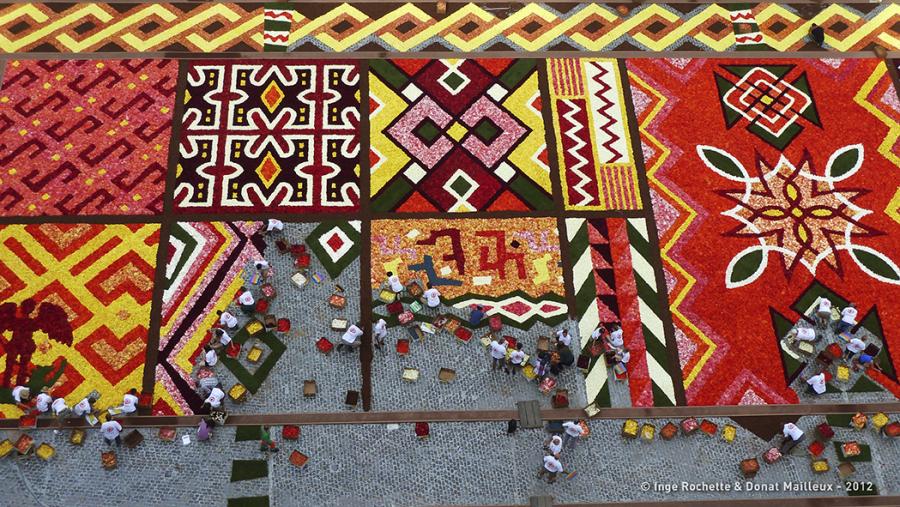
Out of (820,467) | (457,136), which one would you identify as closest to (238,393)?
(457,136)

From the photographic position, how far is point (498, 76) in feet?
73.2

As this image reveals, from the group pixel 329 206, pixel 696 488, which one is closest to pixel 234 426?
pixel 329 206

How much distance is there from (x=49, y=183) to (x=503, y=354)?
12748mm

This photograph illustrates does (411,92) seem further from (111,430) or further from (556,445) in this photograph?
(111,430)

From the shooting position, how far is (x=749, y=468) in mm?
16688

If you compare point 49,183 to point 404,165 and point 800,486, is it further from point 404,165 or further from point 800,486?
point 800,486

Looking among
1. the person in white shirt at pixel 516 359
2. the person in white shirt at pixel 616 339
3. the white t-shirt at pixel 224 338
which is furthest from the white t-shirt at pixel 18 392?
the person in white shirt at pixel 616 339

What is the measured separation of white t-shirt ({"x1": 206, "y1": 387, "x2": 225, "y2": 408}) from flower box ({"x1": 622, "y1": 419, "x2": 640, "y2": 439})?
29.7 feet

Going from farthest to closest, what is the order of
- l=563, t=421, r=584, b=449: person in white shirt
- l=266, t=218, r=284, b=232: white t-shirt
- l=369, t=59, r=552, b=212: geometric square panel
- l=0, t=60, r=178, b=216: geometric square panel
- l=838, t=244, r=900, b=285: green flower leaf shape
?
l=369, t=59, r=552, b=212: geometric square panel
l=0, t=60, r=178, b=216: geometric square panel
l=838, t=244, r=900, b=285: green flower leaf shape
l=266, t=218, r=284, b=232: white t-shirt
l=563, t=421, r=584, b=449: person in white shirt

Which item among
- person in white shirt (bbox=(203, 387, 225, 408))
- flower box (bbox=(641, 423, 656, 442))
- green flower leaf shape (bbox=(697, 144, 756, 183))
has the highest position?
green flower leaf shape (bbox=(697, 144, 756, 183))

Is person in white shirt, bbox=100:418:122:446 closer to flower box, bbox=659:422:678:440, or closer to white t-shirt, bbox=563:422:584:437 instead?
white t-shirt, bbox=563:422:584:437

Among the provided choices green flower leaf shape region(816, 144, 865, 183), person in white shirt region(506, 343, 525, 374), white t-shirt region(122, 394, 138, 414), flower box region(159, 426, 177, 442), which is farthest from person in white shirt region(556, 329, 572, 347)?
white t-shirt region(122, 394, 138, 414)

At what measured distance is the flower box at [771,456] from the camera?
55.2ft

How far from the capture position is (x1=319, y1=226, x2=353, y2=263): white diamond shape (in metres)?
19.3
